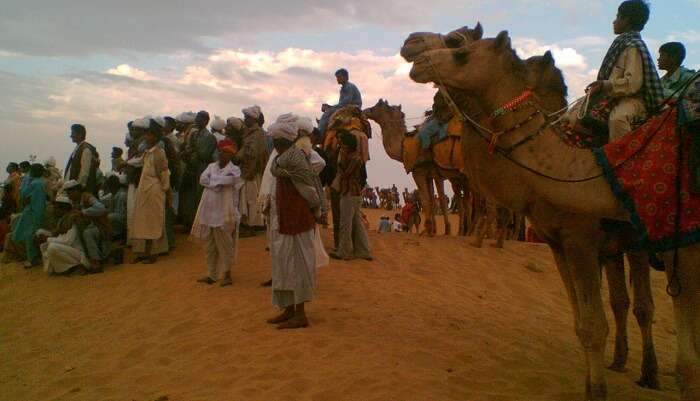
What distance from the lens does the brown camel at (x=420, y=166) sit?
1261 cm

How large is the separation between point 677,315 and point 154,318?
6246mm

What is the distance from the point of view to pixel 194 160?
12.1m

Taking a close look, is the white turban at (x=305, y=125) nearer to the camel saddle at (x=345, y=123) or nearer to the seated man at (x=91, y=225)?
the camel saddle at (x=345, y=123)

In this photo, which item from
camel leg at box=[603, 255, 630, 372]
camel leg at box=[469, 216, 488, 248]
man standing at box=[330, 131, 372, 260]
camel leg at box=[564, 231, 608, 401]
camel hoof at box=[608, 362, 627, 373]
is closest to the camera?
camel leg at box=[564, 231, 608, 401]

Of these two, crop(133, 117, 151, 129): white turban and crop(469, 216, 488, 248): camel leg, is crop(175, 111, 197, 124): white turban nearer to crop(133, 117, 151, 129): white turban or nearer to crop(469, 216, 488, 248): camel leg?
crop(133, 117, 151, 129): white turban

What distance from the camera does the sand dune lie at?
16.9ft

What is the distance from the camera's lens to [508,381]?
5.20m

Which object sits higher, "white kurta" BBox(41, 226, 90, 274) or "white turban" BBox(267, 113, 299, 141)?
"white turban" BBox(267, 113, 299, 141)

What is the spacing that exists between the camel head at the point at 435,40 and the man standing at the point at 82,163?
911cm

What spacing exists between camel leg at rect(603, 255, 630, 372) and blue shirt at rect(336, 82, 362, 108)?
7.82 metres

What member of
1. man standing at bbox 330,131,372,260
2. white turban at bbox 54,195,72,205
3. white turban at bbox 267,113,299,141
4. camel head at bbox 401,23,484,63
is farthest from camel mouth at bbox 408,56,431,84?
white turban at bbox 54,195,72,205

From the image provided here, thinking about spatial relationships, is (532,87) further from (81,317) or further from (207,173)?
(81,317)

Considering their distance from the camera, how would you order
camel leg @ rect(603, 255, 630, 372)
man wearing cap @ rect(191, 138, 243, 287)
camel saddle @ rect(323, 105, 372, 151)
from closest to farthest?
camel leg @ rect(603, 255, 630, 372) < man wearing cap @ rect(191, 138, 243, 287) < camel saddle @ rect(323, 105, 372, 151)

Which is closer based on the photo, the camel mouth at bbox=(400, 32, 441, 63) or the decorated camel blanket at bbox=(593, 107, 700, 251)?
the decorated camel blanket at bbox=(593, 107, 700, 251)
